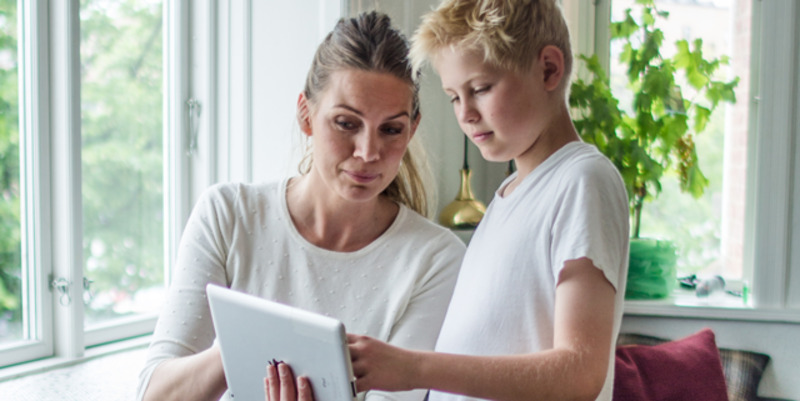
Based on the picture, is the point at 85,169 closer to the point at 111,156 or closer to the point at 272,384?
the point at 111,156

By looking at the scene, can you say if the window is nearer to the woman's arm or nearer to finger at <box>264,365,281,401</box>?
the woman's arm

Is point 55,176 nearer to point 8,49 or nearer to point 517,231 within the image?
point 8,49

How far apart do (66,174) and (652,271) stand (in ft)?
5.50

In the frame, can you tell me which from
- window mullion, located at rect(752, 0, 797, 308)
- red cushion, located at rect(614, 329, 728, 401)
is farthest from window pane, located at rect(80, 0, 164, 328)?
window mullion, located at rect(752, 0, 797, 308)

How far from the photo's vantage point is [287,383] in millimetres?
781

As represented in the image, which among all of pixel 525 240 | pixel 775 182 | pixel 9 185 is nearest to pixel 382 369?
pixel 525 240

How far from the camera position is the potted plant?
2.01m

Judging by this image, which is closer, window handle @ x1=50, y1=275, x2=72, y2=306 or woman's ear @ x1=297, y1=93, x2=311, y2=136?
woman's ear @ x1=297, y1=93, x2=311, y2=136

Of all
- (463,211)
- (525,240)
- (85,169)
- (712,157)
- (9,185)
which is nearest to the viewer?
(525,240)

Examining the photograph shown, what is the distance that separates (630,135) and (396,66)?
1.07 meters

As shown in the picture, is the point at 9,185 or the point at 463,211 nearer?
the point at 9,185

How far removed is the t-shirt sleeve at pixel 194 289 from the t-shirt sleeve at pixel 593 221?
694 mm

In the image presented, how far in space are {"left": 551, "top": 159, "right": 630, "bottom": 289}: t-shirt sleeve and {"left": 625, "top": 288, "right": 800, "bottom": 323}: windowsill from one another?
1410 millimetres

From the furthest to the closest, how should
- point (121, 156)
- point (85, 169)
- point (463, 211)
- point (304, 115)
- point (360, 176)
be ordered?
point (463, 211) → point (121, 156) → point (85, 169) → point (304, 115) → point (360, 176)
